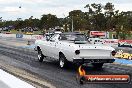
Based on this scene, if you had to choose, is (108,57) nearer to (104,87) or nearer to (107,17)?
(104,87)

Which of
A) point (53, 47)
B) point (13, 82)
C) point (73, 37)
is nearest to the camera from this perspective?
point (13, 82)

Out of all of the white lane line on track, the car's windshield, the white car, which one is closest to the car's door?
the white car

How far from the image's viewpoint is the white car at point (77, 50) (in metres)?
13.8

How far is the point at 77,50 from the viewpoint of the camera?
13.7m

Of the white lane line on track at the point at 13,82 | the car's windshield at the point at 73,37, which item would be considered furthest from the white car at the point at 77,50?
the white lane line on track at the point at 13,82

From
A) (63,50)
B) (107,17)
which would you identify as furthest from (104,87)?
(107,17)

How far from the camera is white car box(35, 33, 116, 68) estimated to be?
13.8 m

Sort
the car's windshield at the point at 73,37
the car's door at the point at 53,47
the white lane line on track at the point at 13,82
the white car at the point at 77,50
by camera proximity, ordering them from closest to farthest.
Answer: the white lane line on track at the point at 13,82
the white car at the point at 77,50
the car's windshield at the point at 73,37
the car's door at the point at 53,47

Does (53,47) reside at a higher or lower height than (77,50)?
lower

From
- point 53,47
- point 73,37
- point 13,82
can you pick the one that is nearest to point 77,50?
point 73,37

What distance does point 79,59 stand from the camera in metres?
13.8

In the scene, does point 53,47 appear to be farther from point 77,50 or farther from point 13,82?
point 13,82

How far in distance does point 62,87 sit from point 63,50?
186 inches

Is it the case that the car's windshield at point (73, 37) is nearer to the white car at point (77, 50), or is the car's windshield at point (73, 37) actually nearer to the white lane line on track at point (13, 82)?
the white car at point (77, 50)
